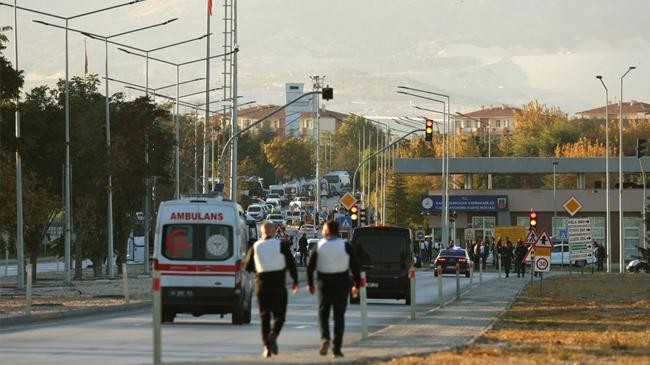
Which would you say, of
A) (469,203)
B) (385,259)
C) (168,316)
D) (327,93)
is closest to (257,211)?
(469,203)

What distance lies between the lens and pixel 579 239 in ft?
190

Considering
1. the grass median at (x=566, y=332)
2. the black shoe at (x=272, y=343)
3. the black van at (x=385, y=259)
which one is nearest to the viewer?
the grass median at (x=566, y=332)

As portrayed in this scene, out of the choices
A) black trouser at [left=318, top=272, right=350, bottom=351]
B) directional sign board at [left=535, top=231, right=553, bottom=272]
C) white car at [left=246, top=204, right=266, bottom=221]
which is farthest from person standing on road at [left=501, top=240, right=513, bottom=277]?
white car at [left=246, top=204, right=266, bottom=221]

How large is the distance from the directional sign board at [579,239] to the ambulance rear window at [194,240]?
2707 cm

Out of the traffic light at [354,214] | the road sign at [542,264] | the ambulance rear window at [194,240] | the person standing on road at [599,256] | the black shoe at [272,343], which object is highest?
the traffic light at [354,214]

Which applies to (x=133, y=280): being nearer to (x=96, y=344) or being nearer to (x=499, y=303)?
(x=499, y=303)

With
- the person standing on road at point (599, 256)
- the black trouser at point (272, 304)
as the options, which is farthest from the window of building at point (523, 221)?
the black trouser at point (272, 304)

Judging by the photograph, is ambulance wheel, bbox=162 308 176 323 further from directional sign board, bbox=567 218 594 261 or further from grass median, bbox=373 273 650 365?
directional sign board, bbox=567 218 594 261

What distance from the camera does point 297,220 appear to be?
17438cm

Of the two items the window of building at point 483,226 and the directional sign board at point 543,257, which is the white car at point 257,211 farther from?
the directional sign board at point 543,257

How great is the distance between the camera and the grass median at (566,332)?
69.2ft

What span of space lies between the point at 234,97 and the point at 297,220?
324 ft

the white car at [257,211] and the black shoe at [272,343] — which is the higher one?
the white car at [257,211]

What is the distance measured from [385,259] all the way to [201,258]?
38.5ft
